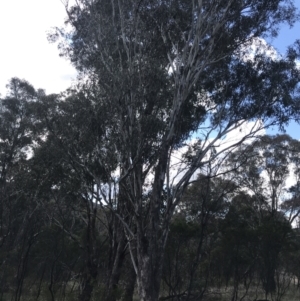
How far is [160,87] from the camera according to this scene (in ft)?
44.5

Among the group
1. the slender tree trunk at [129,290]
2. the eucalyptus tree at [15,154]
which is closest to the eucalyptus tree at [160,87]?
the slender tree trunk at [129,290]

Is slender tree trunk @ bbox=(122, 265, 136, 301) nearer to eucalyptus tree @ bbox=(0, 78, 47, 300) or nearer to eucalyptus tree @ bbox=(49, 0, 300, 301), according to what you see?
eucalyptus tree @ bbox=(49, 0, 300, 301)

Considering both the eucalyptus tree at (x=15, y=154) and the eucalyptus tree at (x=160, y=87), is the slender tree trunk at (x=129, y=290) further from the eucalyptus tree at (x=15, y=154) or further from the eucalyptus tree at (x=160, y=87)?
the eucalyptus tree at (x=15, y=154)

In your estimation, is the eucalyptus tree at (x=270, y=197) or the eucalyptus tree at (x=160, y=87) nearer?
the eucalyptus tree at (x=160, y=87)

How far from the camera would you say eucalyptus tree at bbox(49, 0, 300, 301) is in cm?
A: 1320

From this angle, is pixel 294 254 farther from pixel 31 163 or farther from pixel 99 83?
pixel 99 83

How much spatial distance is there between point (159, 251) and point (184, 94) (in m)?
4.22

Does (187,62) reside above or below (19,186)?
above

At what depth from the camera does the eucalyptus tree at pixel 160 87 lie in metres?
13.2

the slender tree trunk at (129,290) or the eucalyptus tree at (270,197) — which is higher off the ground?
the eucalyptus tree at (270,197)

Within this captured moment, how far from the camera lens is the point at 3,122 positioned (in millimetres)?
25031

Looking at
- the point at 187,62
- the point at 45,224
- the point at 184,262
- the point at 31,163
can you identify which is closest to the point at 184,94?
the point at 187,62

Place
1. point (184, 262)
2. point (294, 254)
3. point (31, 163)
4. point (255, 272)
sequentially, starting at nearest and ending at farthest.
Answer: point (31, 163) → point (184, 262) → point (294, 254) → point (255, 272)

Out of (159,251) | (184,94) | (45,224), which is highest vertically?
(184,94)
